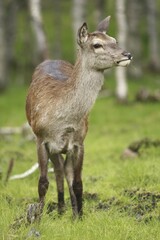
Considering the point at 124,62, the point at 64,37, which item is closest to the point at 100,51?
the point at 124,62

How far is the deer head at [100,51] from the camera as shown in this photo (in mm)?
8289

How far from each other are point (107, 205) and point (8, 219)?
1.89 meters

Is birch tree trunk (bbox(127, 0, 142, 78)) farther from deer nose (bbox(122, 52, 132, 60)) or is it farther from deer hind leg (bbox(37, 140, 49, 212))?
deer nose (bbox(122, 52, 132, 60))

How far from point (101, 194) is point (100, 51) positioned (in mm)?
2673

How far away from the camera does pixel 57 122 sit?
8.64m

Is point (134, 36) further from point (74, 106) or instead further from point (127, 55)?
point (127, 55)

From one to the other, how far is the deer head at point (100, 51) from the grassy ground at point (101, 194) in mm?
1947

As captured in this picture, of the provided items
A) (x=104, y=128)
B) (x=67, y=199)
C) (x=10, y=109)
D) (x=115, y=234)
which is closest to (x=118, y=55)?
(x=115, y=234)

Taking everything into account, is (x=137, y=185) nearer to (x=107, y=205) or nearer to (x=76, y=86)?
(x=107, y=205)

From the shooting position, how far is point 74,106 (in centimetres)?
855

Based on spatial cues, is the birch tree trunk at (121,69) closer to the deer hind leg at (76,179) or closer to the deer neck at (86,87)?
the deer hind leg at (76,179)

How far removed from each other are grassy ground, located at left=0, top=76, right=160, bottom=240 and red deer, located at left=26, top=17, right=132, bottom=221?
1.61 feet

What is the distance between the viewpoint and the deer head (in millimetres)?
8289

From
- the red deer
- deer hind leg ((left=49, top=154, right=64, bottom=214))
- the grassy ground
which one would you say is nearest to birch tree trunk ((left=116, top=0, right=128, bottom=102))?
the grassy ground
